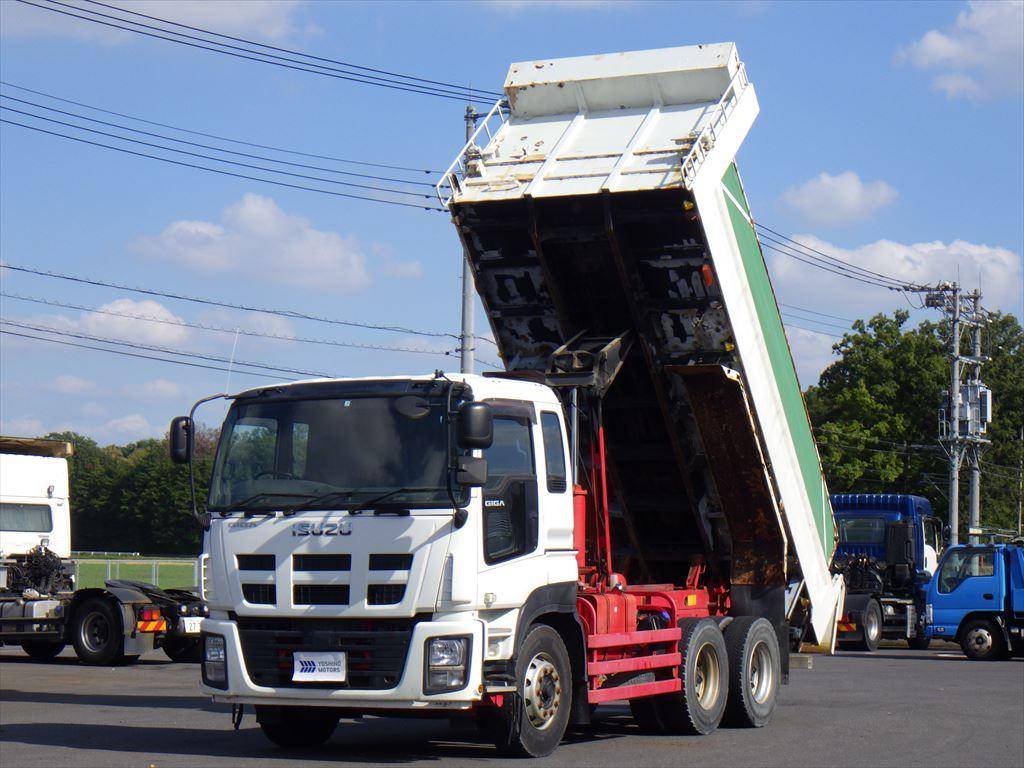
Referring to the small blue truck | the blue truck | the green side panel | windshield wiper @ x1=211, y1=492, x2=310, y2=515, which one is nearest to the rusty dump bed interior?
the green side panel

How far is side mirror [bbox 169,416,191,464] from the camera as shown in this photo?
10.5m

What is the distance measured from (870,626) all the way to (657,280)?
57.9 feet

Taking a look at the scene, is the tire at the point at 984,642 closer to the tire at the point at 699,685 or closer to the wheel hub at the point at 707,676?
the tire at the point at 699,685

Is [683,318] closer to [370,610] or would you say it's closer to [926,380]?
[370,610]

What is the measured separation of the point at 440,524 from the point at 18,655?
55.5 ft

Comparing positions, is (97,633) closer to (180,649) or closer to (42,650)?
(180,649)

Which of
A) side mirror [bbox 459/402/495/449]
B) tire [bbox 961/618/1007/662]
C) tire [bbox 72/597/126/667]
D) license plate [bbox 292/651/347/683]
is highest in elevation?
side mirror [bbox 459/402/495/449]

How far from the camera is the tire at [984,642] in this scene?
25.3 m

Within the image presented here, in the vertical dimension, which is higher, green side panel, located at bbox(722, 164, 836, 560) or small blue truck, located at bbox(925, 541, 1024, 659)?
green side panel, located at bbox(722, 164, 836, 560)

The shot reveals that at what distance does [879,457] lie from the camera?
59.9 metres

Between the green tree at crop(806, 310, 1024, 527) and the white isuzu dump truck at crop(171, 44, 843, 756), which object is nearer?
the white isuzu dump truck at crop(171, 44, 843, 756)

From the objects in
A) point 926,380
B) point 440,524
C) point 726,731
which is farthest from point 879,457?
point 440,524

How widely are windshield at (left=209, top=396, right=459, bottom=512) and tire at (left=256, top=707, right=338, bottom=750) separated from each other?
180 centimetres

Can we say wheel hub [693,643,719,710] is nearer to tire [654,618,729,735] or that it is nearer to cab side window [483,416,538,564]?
tire [654,618,729,735]
